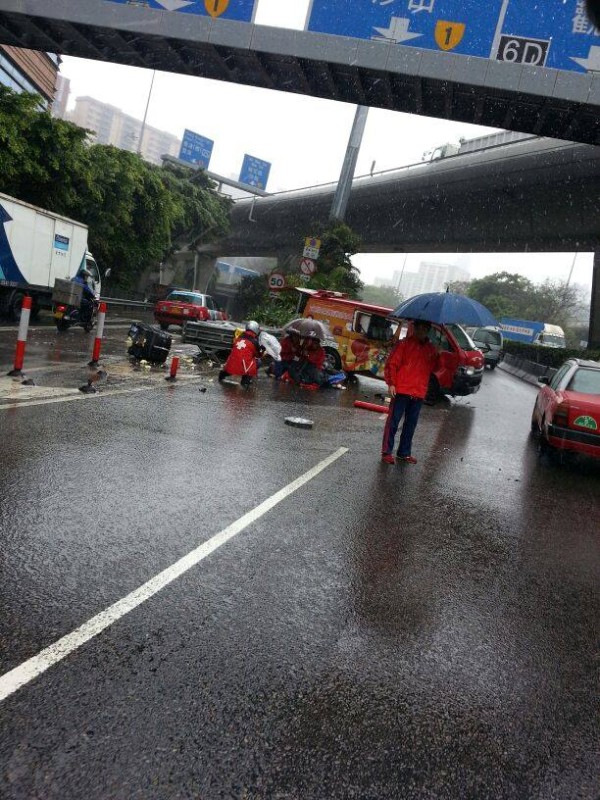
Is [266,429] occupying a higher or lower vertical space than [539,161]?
lower

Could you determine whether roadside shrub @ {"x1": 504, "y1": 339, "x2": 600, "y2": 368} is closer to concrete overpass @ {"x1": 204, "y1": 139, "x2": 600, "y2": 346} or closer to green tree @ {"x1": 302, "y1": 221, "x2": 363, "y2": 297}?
concrete overpass @ {"x1": 204, "y1": 139, "x2": 600, "y2": 346}

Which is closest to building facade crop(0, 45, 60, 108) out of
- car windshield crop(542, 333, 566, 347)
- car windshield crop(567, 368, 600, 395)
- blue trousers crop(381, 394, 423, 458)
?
blue trousers crop(381, 394, 423, 458)

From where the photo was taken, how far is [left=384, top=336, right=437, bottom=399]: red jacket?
8.66 m

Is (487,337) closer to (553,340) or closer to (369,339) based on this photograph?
(553,340)

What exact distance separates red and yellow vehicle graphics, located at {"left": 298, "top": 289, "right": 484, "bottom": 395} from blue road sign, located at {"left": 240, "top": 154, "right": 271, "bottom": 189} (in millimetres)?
48454

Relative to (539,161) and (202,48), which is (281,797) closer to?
(202,48)

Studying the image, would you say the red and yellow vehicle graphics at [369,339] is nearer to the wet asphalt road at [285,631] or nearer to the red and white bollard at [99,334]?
the red and white bollard at [99,334]

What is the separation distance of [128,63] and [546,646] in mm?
16686

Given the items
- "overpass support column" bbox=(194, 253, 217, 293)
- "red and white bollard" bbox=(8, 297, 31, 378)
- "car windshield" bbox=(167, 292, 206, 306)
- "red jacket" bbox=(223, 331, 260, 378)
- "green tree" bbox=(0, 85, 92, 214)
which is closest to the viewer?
"red and white bollard" bbox=(8, 297, 31, 378)

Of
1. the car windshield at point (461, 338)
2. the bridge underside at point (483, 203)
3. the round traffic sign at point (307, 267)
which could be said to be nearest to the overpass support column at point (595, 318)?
the bridge underside at point (483, 203)

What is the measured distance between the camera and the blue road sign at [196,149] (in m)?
59.1

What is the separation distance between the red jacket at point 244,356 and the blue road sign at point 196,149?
50.5 m

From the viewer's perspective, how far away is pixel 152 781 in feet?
7.85

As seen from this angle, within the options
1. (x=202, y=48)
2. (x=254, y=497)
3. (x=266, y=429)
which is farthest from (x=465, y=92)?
(x=254, y=497)
